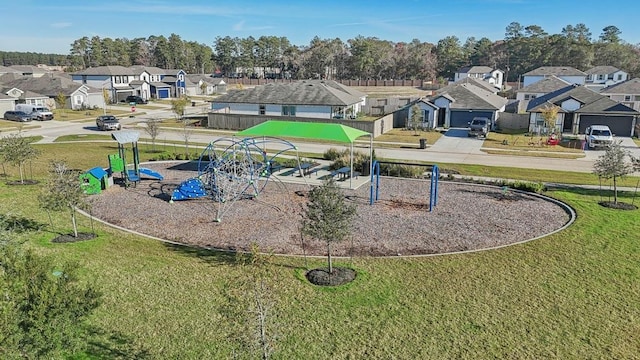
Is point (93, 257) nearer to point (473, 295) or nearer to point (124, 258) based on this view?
point (124, 258)

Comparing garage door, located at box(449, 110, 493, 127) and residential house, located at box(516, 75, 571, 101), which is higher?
residential house, located at box(516, 75, 571, 101)

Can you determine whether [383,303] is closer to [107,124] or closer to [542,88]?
[107,124]

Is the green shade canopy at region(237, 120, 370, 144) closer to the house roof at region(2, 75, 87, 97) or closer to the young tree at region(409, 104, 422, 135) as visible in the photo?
the young tree at region(409, 104, 422, 135)

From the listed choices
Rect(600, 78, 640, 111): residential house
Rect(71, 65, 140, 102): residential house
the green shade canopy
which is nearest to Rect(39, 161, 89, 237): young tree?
the green shade canopy

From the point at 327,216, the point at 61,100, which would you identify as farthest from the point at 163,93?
the point at 327,216

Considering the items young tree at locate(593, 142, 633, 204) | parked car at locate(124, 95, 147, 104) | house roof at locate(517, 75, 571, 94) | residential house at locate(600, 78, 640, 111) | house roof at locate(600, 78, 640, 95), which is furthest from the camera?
parked car at locate(124, 95, 147, 104)

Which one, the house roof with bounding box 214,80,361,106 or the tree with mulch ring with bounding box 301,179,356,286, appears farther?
the house roof with bounding box 214,80,361,106
